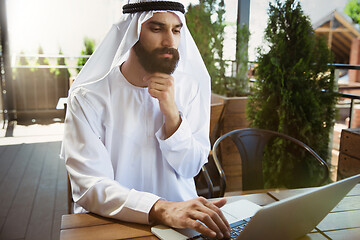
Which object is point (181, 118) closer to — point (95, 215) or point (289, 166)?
point (95, 215)

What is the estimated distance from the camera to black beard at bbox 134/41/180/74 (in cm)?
138

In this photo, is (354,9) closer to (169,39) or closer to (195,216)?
(169,39)

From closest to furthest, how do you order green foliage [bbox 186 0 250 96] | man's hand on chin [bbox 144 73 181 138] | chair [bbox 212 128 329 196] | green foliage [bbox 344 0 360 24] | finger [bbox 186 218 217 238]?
finger [bbox 186 218 217 238]
man's hand on chin [bbox 144 73 181 138]
chair [bbox 212 128 329 196]
green foliage [bbox 344 0 360 24]
green foliage [bbox 186 0 250 96]

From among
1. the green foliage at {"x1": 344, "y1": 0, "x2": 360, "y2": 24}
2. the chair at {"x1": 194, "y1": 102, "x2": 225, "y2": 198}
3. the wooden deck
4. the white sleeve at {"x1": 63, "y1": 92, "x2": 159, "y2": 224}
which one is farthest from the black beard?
the green foliage at {"x1": 344, "y1": 0, "x2": 360, "y2": 24}

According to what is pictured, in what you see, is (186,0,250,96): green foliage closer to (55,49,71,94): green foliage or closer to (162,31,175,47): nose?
(162,31,175,47): nose

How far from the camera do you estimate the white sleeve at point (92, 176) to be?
100 centimetres

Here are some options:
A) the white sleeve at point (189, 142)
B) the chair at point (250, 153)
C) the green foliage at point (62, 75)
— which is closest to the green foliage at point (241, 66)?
the chair at point (250, 153)

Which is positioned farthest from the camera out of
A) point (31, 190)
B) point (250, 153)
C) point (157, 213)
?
point (31, 190)

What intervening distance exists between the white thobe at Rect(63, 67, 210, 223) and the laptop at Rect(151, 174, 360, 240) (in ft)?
1.20

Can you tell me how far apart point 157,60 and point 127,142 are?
345mm

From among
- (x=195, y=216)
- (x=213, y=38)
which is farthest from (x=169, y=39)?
(x=213, y=38)

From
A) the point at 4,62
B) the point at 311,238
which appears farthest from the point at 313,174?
the point at 4,62

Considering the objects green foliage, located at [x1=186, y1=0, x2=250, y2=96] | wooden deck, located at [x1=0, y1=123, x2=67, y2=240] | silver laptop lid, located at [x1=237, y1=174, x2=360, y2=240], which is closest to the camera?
silver laptop lid, located at [x1=237, y1=174, x2=360, y2=240]

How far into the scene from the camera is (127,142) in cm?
137
